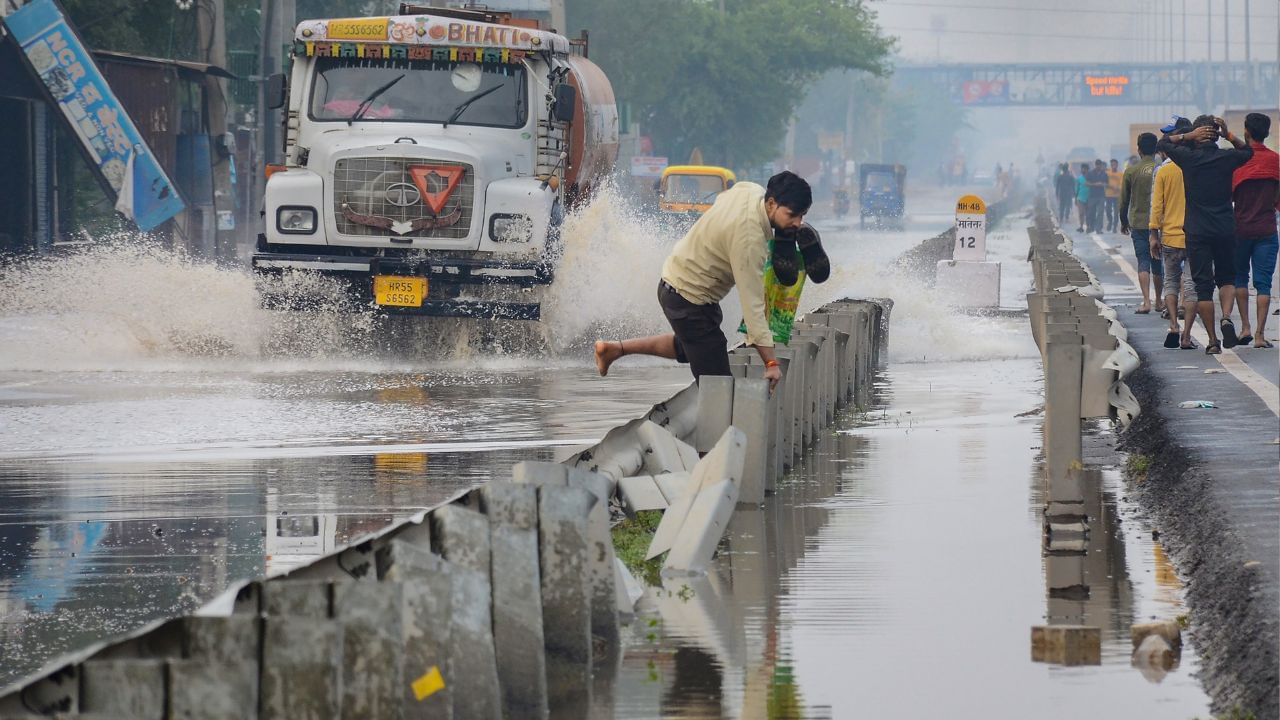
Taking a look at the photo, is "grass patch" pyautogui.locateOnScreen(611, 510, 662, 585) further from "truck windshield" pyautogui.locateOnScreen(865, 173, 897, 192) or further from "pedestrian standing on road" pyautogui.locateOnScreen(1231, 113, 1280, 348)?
"truck windshield" pyautogui.locateOnScreen(865, 173, 897, 192)

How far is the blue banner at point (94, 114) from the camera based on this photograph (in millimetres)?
28891

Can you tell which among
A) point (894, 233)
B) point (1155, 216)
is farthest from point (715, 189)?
point (1155, 216)

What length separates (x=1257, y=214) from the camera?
16.0m

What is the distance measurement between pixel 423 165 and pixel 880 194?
214ft

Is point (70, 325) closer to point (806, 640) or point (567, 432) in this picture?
point (567, 432)

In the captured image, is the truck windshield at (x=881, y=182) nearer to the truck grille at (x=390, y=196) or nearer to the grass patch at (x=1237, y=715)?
the truck grille at (x=390, y=196)

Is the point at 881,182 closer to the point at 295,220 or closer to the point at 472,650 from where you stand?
the point at 295,220

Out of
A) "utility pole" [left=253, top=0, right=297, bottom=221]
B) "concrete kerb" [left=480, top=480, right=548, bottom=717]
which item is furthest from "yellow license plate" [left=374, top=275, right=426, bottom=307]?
"utility pole" [left=253, top=0, right=297, bottom=221]

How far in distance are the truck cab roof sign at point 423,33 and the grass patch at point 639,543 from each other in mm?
10389

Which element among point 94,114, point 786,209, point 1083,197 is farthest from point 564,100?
point 1083,197

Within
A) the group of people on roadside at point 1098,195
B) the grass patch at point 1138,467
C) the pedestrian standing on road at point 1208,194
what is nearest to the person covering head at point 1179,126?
the pedestrian standing on road at point 1208,194

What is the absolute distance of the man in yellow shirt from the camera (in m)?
16.9

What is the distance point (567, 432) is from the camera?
13.4m

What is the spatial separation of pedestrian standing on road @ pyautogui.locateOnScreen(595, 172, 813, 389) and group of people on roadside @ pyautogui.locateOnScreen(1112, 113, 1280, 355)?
605 centimetres
